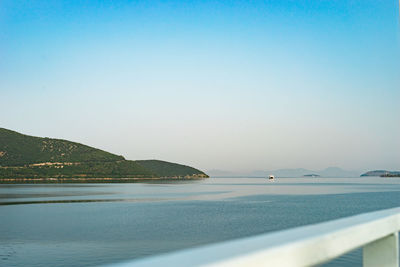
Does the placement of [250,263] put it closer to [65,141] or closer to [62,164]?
[62,164]

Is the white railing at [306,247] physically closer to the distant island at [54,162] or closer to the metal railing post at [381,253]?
the metal railing post at [381,253]

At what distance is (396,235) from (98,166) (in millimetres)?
Answer: 155235

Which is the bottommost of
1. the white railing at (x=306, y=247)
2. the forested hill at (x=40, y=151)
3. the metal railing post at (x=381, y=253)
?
the metal railing post at (x=381, y=253)

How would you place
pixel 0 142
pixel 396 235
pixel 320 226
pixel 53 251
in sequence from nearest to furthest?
pixel 320 226, pixel 396 235, pixel 53 251, pixel 0 142

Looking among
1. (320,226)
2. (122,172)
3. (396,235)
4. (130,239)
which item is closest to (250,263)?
(320,226)

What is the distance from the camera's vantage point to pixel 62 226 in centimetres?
2767

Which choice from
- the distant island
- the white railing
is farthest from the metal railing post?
the distant island

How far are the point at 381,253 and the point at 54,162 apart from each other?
150 meters

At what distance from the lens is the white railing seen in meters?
0.64

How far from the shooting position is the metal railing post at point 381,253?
128cm

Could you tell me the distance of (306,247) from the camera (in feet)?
2.70

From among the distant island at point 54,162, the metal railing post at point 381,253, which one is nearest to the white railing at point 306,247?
the metal railing post at point 381,253

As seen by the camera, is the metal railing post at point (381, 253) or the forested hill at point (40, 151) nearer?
the metal railing post at point (381, 253)

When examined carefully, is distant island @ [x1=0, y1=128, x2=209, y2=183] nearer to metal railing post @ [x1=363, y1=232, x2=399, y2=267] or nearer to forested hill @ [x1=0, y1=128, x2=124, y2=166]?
forested hill @ [x1=0, y1=128, x2=124, y2=166]
